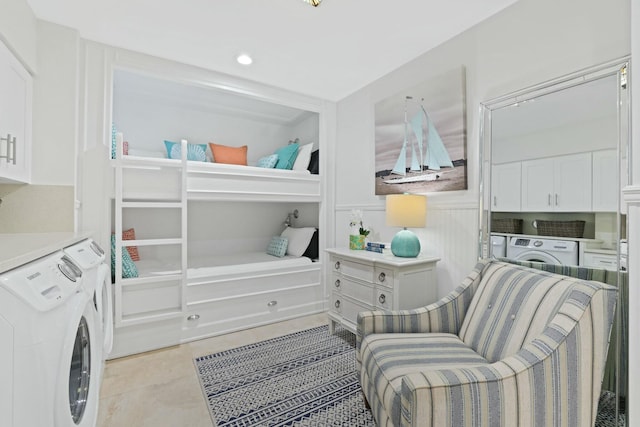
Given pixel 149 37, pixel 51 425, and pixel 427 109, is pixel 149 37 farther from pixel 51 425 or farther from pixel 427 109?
pixel 51 425

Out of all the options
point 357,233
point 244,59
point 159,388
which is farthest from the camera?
point 357,233

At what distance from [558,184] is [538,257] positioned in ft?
1.36

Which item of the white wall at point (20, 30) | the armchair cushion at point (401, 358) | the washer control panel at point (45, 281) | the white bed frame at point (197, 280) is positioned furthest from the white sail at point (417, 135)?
the white wall at point (20, 30)

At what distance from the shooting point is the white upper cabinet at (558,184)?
1.51 m

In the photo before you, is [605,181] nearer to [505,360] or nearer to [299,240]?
[505,360]

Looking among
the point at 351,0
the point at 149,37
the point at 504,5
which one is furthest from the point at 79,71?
the point at 504,5

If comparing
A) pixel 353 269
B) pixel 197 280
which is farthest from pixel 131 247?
pixel 353 269

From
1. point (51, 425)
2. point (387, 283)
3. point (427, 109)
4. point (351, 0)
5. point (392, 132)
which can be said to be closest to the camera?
point (51, 425)

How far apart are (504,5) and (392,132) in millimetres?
1114

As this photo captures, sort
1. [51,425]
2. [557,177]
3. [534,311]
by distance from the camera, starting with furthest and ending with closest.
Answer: [557,177], [534,311], [51,425]

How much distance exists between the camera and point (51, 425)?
88 centimetres

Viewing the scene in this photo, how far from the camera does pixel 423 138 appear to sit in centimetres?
242

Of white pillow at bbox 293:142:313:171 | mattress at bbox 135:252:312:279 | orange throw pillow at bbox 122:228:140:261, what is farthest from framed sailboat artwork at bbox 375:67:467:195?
orange throw pillow at bbox 122:228:140:261

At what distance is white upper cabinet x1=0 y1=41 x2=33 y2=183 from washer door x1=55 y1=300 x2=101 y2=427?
40.0 inches
